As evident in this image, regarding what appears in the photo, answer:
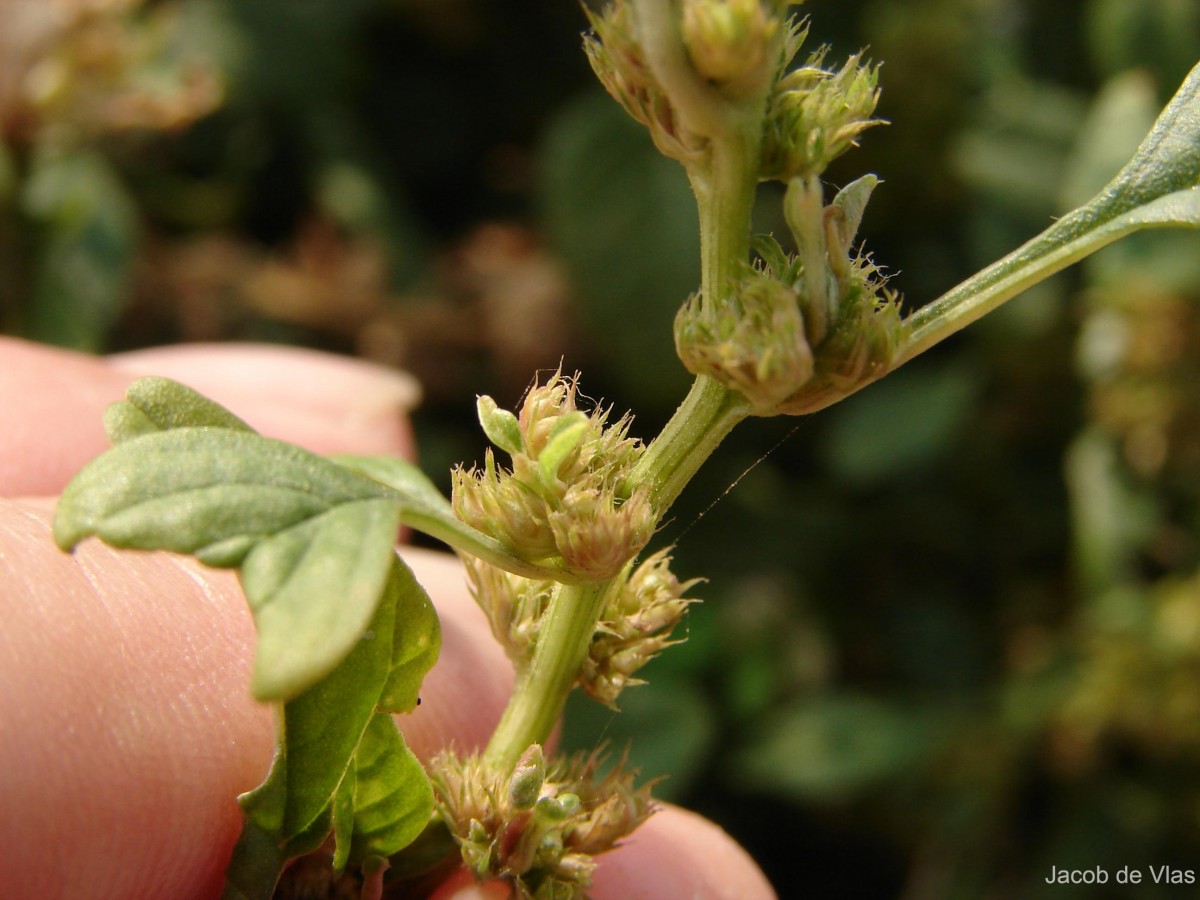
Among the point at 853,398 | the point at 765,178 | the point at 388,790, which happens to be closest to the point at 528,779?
the point at 388,790

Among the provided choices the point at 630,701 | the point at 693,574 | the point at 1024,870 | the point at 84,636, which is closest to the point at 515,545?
the point at 84,636

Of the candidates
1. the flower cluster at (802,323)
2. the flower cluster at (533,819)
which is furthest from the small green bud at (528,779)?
the flower cluster at (802,323)

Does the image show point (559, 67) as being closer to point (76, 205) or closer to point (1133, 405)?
point (76, 205)

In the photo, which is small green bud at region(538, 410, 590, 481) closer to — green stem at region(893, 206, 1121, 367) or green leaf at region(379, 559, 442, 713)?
green leaf at region(379, 559, 442, 713)

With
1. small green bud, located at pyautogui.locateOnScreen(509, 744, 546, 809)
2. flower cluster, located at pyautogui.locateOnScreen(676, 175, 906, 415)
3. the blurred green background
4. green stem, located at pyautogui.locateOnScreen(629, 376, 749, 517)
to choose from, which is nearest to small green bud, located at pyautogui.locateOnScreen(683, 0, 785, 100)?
flower cluster, located at pyautogui.locateOnScreen(676, 175, 906, 415)

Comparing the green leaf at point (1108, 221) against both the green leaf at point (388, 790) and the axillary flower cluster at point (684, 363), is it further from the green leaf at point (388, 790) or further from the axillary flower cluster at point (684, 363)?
the green leaf at point (388, 790)
